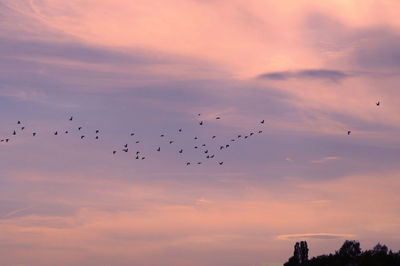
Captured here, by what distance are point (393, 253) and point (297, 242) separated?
30698 mm

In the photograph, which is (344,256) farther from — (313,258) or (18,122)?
(18,122)

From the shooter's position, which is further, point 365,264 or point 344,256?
point 344,256

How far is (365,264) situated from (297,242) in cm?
3083

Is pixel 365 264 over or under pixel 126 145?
under

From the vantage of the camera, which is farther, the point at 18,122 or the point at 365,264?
the point at 365,264

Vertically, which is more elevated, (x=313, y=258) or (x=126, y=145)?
(x=126, y=145)

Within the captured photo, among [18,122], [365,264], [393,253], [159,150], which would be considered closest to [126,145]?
[159,150]

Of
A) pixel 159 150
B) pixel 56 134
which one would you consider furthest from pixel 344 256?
pixel 56 134

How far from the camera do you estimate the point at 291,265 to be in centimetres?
18938

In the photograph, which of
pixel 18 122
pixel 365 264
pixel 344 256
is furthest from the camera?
pixel 344 256

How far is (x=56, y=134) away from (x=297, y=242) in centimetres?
9595

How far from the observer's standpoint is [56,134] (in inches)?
4680

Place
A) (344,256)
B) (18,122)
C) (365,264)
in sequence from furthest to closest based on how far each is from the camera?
(344,256) < (365,264) < (18,122)

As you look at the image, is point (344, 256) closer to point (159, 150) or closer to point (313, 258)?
point (313, 258)
